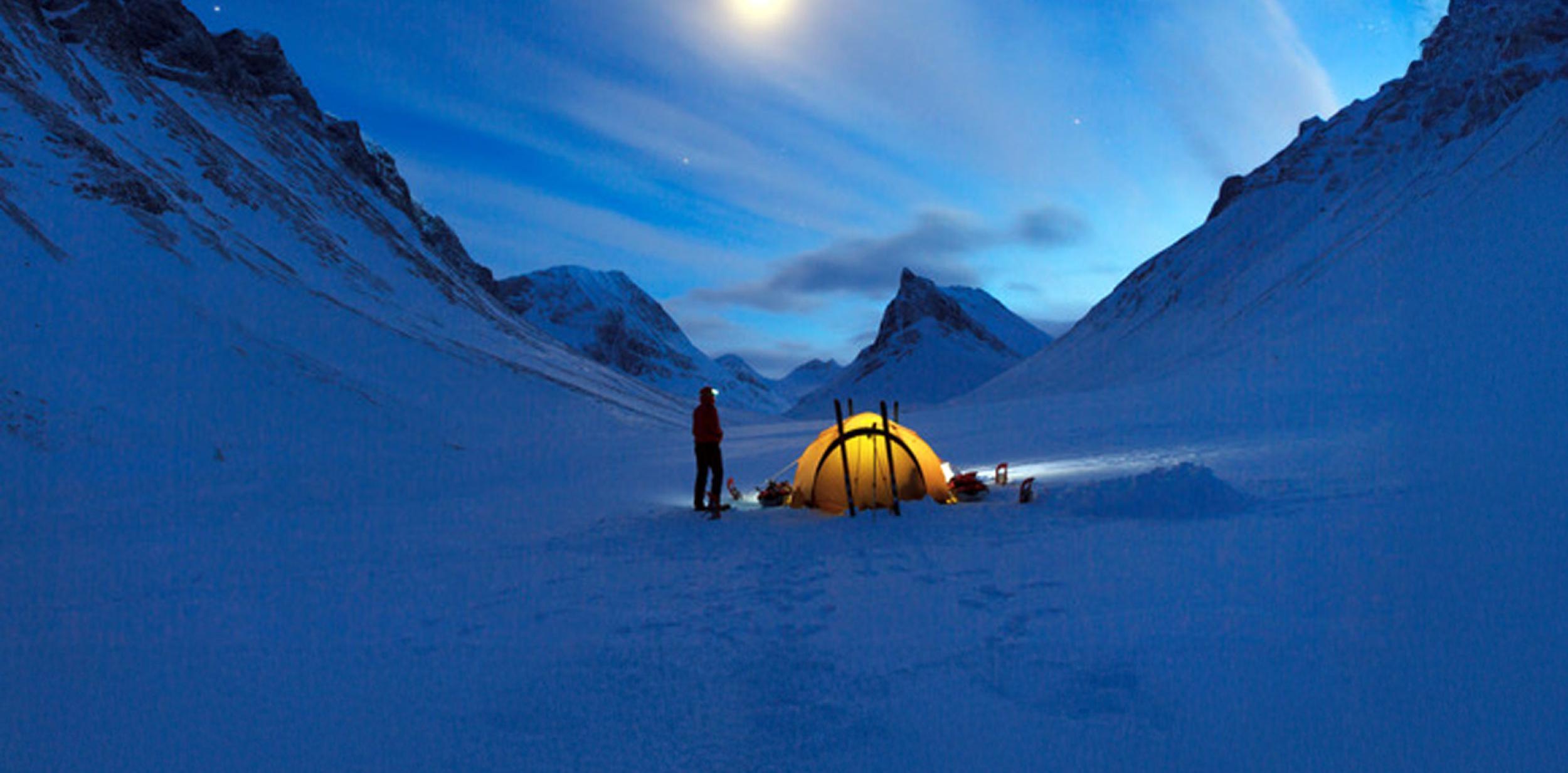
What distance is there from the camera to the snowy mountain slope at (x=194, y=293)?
19.1 m

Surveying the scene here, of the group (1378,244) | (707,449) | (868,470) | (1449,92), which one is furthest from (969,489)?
(1449,92)

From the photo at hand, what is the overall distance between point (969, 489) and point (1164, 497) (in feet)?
11.0

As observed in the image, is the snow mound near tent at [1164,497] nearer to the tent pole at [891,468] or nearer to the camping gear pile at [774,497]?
the tent pole at [891,468]

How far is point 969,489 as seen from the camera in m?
11.9

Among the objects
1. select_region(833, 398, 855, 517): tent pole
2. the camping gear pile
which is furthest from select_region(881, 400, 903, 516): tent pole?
the camping gear pile

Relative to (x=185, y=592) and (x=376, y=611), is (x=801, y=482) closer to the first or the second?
(x=376, y=611)

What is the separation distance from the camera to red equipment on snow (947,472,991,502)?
11891 mm

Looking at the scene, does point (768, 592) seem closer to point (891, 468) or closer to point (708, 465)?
point (891, 468)

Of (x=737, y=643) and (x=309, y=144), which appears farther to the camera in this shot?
(x=309, y=144)

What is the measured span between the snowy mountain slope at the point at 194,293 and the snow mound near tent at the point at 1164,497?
65.3ft

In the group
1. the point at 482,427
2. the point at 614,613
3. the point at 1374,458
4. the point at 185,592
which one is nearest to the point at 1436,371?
the point at 1374,458

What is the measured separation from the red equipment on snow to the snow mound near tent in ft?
5.93

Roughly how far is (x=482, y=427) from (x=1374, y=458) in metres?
33.6

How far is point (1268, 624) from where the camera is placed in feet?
15.5
